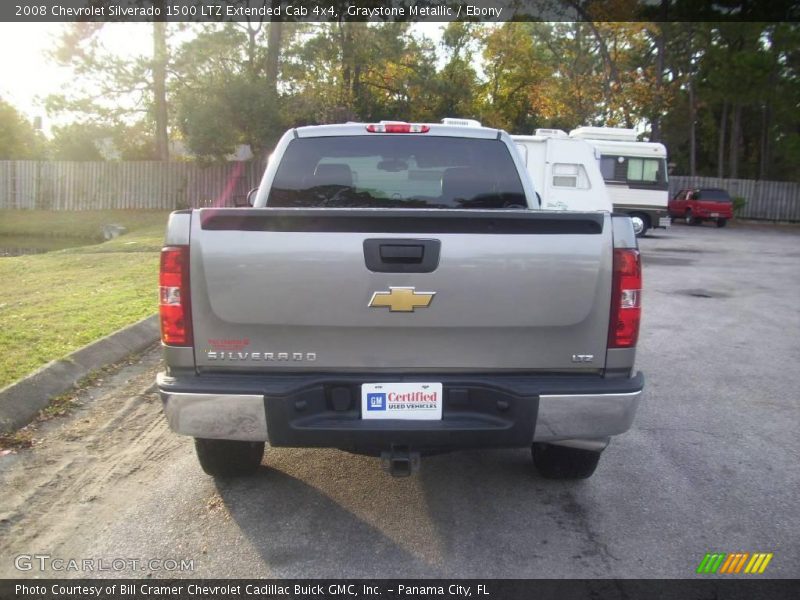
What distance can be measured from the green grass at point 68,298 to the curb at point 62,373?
0.42 ft

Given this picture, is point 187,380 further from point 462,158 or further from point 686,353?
→ point 686,353

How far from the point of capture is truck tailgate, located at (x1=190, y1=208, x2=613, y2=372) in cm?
340

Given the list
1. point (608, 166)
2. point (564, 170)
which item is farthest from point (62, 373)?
point (608, 166)

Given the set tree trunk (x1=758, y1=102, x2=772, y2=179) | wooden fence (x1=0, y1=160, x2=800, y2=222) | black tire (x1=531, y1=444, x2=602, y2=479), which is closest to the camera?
black tire (x1=531, y1=444, x2=602, y2=479)

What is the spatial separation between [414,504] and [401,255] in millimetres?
1520

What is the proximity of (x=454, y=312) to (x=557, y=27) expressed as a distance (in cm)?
4057

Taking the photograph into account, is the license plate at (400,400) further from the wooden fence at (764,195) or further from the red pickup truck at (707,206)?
the wooden fence at (764,195)

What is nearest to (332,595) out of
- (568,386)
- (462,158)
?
(568,386)

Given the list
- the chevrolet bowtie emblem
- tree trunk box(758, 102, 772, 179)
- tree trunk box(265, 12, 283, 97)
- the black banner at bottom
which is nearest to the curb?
the black banner at bottom

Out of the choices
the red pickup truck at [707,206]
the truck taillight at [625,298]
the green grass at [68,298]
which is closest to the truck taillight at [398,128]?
the truck taillight at [625,298]

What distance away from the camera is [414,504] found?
412 centimetres

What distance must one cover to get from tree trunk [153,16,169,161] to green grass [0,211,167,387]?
487 inches

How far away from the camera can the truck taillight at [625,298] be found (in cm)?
349

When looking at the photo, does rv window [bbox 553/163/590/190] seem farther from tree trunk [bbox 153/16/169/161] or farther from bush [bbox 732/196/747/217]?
bush [bbox 732/196/747/217]
